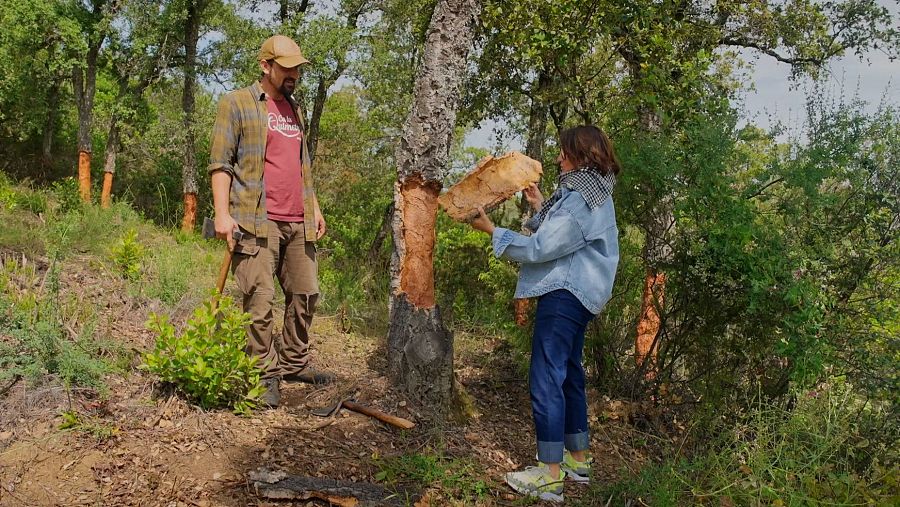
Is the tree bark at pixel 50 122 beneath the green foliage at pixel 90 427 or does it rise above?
above

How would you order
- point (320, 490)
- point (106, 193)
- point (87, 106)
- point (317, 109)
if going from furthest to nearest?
point (317, 109)
point (87, 106)
point (106, 193)
point (320, 490)

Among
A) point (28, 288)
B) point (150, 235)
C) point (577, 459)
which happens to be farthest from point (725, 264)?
point (150, 235)

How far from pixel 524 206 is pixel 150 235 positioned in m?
7.44

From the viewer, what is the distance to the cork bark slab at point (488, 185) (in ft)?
11.4

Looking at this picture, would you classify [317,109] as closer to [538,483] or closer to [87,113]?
[87,113]

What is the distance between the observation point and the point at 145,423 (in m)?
3.43

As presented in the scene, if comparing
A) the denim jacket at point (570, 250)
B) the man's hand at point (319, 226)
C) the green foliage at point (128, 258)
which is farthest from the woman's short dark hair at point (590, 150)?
the green foliage at point (128, 258)

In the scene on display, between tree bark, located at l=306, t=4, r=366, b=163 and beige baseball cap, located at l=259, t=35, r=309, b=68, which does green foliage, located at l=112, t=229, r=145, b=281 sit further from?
tree bark, located at l=306, t=4, r=366, b=163

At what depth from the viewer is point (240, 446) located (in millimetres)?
3320

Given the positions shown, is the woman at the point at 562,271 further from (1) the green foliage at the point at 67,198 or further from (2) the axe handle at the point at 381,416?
(1) the green foliage at the point at 67,198

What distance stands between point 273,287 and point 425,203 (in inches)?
43.3

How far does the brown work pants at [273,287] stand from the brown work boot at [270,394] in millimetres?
63

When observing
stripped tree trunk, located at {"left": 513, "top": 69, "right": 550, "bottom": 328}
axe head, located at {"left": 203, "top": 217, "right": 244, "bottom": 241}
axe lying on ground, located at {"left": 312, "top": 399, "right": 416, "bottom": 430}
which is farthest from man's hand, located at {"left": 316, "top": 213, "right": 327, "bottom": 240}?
stripped tree trunk, located at {"left": 513, "top": 69, "right": 550, "bottom": 328}

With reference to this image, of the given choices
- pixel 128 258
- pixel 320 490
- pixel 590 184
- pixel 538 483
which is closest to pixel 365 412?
pixel 320 490
